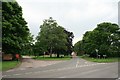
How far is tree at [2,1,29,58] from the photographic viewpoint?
3642 centimetres

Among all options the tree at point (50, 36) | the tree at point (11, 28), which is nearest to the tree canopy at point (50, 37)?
the tree at point (50, 36)

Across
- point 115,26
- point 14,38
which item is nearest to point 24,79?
point 14,38

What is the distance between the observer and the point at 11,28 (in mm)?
37562

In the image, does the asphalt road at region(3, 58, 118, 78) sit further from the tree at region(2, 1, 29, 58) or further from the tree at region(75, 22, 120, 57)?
→ the tree at region(75, 22, 120, 57)

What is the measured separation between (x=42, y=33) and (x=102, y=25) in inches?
781

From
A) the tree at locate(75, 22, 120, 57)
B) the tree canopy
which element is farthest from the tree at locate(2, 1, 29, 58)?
the tree at locate(75, 22, 120, 57)

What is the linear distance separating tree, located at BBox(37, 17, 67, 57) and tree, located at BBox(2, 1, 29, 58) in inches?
1547

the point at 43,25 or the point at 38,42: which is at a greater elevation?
the point at 43,25

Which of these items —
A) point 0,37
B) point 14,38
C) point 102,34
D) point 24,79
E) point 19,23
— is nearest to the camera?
point 24,79

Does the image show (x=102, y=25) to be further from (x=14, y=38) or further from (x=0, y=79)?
(x=0, y=79)

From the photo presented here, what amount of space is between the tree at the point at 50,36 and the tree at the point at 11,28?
129ft

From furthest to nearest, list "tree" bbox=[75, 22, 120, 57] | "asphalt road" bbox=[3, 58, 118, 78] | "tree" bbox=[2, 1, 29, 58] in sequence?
"tree" bbox=[75, 22, 120, 57], "tree" bbox=[2, 1, 29, 58], "asphalt road" bbox=[3, 58, 118, 78]

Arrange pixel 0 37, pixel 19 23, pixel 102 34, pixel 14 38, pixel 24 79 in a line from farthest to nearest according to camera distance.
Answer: pixel 102 34
pixel 19 23
pixel 14 38
pixel 0 37
pixel 24 79

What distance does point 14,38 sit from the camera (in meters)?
39.2
